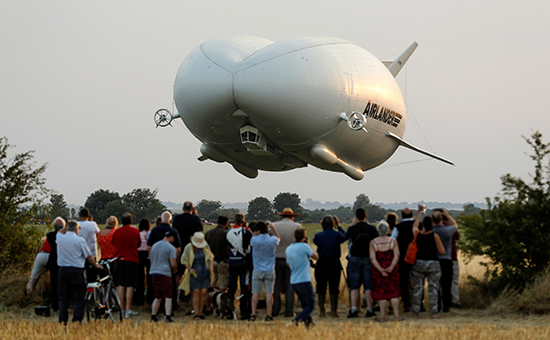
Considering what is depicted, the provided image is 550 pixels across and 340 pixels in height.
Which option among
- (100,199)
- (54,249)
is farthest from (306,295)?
(100,199)

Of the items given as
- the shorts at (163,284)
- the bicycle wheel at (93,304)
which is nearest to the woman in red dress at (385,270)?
the shorts at (163,284)

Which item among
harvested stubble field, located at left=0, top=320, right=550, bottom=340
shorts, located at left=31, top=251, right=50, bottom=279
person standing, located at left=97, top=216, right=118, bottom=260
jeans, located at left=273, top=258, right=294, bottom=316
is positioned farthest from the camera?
shorts, located at left=31, top=251, right=50, bottom=279

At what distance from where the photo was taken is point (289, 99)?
761 inches

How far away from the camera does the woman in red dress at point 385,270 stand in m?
12.0

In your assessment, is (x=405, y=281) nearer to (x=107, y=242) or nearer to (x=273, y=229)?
(x=273, y=229)

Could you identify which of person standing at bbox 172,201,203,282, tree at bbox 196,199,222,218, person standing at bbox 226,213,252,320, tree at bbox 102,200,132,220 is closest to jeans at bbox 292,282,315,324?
person standing at bbox 226,213,252,320

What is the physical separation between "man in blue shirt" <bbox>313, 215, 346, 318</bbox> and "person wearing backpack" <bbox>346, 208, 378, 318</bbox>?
27cm

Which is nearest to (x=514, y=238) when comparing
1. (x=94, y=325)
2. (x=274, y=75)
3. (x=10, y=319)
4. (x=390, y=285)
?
(x=390, y=285)

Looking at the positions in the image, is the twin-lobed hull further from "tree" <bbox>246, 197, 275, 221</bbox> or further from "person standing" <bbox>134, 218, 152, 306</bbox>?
"tree" <bbox>246, 197, 275, 221</bbox>

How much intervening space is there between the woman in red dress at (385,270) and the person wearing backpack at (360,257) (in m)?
0.42

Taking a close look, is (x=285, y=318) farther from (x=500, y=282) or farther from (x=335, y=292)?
(x=500, y=282)

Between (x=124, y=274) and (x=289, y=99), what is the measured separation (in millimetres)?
8597

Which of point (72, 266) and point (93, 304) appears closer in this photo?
point (72, 266)

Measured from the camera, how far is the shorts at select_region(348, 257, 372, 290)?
1259 cm
